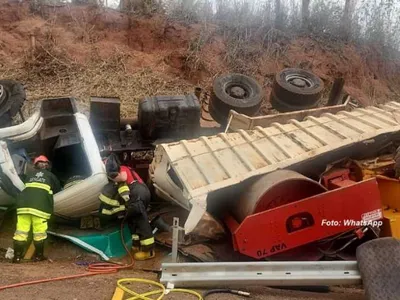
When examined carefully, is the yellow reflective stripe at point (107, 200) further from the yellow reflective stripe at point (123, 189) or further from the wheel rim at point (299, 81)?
the wheel rim at point (299, 81)

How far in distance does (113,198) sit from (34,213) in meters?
0.82

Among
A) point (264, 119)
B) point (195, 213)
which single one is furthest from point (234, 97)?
point (195, 213)

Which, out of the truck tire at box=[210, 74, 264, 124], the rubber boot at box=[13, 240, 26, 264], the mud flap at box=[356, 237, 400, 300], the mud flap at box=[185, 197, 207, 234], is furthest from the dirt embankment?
the mud flap at box=[356, 237, 400, 300]

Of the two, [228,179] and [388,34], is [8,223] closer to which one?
[228,179]

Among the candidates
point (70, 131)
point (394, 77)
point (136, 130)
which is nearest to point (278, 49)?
point (394, 77)

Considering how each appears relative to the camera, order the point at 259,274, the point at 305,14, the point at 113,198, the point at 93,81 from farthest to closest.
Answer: the point at 305,14 → the point at 93,81 → the point at 113,198 → the point at 259,274

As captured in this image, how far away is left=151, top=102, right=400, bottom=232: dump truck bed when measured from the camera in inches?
187

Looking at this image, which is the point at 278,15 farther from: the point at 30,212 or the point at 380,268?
the point at 380,268

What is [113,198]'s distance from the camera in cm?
541

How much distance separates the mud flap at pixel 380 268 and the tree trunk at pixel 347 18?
34.0 feet

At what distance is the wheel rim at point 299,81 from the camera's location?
8680 millimetres

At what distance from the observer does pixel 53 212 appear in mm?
5414

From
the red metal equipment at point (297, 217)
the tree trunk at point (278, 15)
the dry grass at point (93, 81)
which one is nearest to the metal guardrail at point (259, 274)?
the red metal equipment at point (297, 217)

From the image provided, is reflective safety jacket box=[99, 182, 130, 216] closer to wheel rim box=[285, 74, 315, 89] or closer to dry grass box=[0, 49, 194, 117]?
wheel rim box=[285, 74, 315, 89]
